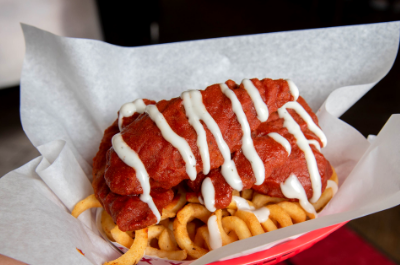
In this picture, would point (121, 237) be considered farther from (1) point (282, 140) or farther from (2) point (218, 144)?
(1) point (282, 140)

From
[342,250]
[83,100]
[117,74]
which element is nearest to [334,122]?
[342,250]

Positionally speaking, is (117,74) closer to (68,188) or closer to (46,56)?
(46,56)

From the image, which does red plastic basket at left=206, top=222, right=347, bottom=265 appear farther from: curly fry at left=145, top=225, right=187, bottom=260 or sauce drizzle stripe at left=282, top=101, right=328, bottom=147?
sauce drizzle stripe at left=282, top=101, right=328, bottom=147

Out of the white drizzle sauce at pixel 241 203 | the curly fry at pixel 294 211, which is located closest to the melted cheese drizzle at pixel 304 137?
the curly fry at pixel 294 211

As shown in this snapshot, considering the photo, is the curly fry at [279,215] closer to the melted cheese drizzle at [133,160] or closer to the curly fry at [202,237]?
the curly fry at [202,237]

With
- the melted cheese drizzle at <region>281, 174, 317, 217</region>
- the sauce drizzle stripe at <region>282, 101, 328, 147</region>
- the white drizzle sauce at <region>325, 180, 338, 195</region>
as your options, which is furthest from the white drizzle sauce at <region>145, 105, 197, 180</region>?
the white drizzle sauce at <region>325, 180, 338, 195</region>
